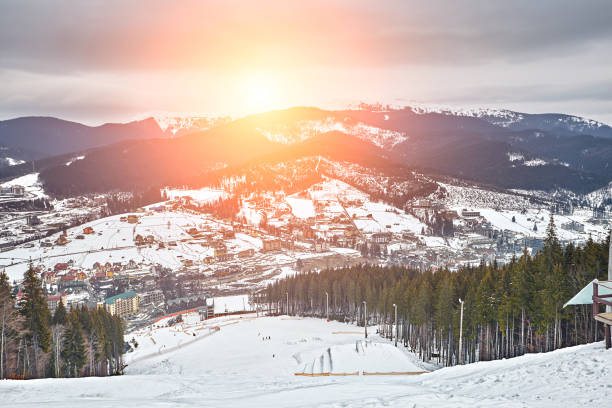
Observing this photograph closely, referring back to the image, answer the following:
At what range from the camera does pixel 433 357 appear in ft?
141

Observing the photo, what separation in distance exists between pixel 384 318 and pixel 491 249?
102m

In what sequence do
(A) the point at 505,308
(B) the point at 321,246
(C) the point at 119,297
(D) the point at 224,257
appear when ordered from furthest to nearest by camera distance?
(B) the point at 321,246
(D) the point at 224,257
(C) the point at 119,297
(A) the point at 505,308

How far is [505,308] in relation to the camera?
112ft

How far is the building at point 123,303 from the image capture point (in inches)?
3682

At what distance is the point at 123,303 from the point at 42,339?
7271 centimetres

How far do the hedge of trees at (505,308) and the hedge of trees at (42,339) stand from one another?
33657mm

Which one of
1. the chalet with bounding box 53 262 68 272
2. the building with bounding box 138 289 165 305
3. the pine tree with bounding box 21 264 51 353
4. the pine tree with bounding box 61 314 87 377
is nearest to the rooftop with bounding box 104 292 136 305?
the building with bounding box 138 289 165 305

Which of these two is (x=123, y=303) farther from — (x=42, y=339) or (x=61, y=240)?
(x=61, y=240)

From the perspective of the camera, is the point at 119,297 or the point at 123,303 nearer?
the point at 123,303

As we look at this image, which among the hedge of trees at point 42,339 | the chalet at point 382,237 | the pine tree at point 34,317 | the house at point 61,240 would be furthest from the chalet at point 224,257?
the pine tree at point 34,317

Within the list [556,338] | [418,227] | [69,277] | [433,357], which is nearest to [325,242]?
[418,227]

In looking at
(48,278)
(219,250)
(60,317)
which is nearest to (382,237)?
(219,250)

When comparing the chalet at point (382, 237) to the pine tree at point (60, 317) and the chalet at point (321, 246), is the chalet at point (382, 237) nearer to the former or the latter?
the chalet at point (321, 246)

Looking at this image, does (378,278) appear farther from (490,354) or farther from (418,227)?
(418,227)
